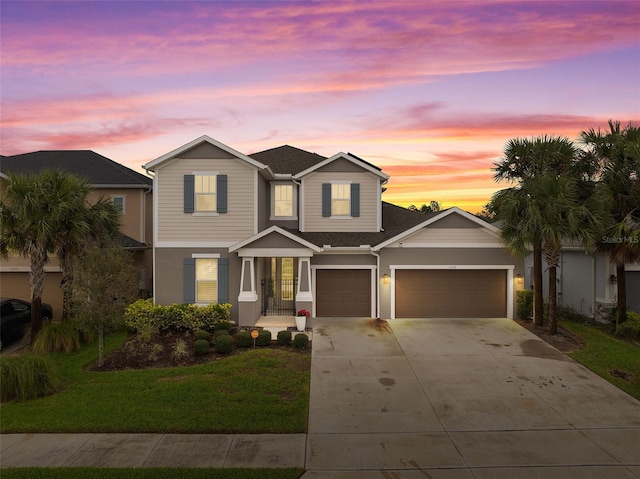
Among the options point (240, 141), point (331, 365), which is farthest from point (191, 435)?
point (240, 141)

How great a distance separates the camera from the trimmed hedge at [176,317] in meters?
14.2

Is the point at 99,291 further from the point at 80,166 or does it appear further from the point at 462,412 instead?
the point at 80,166

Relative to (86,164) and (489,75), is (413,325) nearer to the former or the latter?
(489,75)

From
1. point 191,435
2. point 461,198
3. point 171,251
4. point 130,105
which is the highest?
point 130,105

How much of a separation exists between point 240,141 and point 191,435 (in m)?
21.0

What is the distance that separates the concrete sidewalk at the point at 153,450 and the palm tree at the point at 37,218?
23.4 feet

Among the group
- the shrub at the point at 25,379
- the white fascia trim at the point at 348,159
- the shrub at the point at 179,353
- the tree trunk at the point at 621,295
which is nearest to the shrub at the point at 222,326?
the shrub at the point at 179,353

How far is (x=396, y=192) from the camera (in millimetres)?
32906

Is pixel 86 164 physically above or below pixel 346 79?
below

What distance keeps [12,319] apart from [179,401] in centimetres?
911

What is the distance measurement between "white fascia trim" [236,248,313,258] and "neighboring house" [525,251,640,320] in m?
11.1

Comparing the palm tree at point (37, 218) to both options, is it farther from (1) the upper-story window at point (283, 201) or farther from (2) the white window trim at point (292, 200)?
(1) the upper-story window at point (283, 201)

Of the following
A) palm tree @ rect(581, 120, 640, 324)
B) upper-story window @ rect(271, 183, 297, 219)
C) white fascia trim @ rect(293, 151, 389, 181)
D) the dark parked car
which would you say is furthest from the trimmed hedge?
palm tree @ rect(581, 120, 640, 324)

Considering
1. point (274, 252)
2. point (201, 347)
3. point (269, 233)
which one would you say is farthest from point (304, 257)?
point (201, 347)
